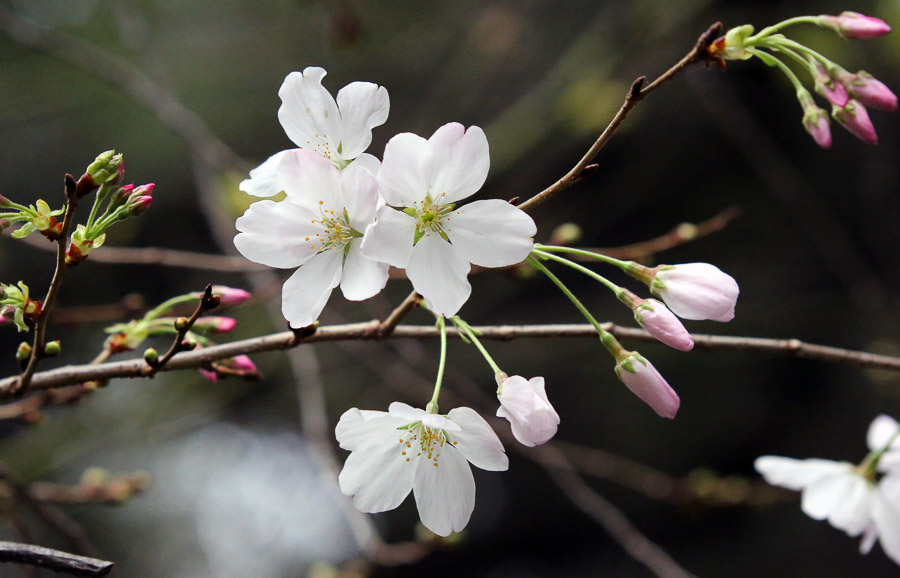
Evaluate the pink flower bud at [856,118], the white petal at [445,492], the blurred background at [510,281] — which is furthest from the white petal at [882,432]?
the blurred background at [510,281]

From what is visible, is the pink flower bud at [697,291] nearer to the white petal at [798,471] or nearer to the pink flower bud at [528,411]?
the pink flower bud at [528,411]

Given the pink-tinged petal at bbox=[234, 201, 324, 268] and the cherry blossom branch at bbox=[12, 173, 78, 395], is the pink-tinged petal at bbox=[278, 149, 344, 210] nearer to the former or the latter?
the pink-tinged petal at bbox=[234, 201, 324, 268]

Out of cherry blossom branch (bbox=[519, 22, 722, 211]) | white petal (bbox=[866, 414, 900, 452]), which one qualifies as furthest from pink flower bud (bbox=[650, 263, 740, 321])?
white petal (bbox=[866, 414, 900, 452])

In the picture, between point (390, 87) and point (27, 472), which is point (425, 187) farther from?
point (390, 87)

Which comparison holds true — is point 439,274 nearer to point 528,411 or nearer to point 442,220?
point 442,220

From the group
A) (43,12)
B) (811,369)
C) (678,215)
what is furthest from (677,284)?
(43,12)

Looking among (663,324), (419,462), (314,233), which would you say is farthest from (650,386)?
(314,233)

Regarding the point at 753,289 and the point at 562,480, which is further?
the point at 753,289
